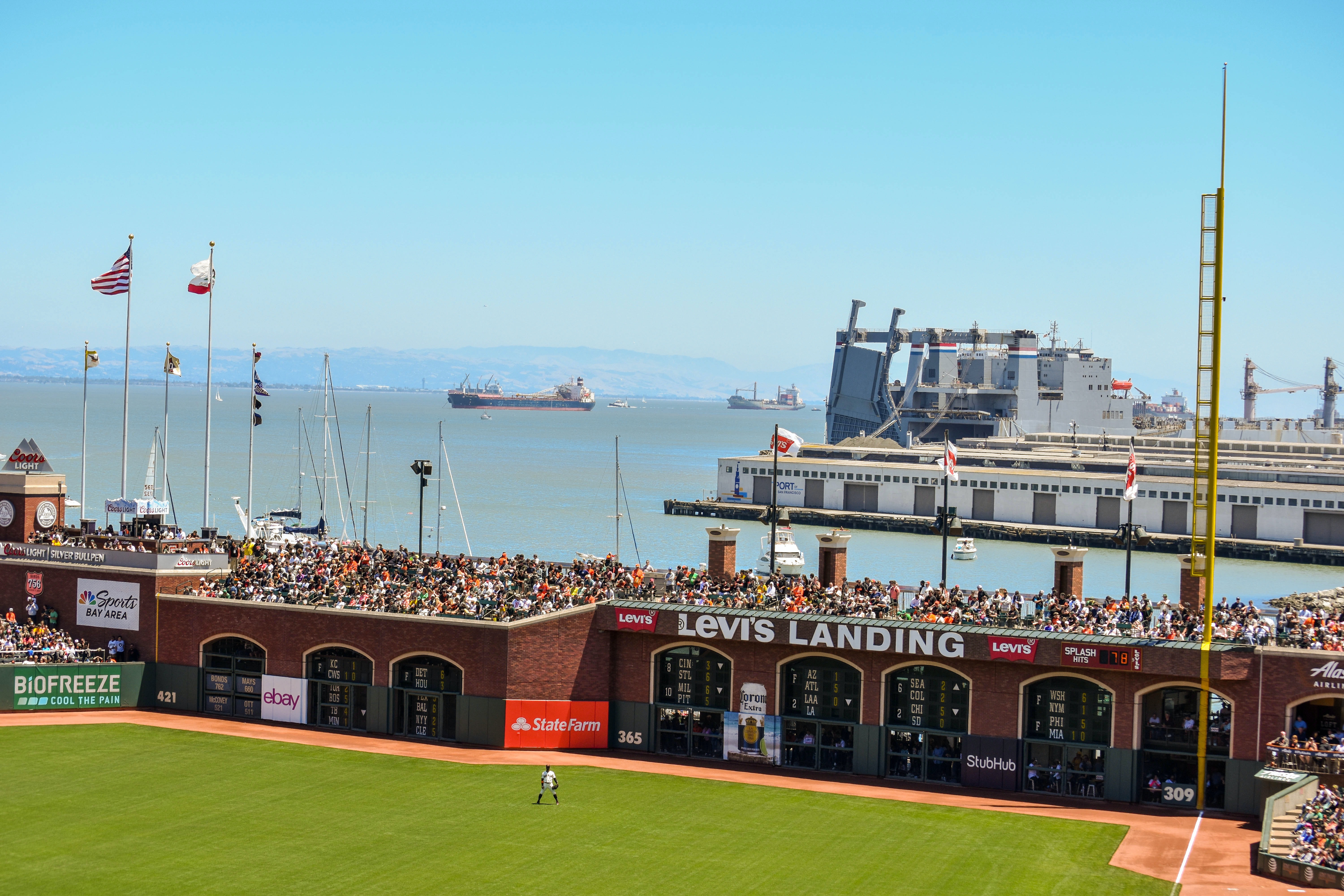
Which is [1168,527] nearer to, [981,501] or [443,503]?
[981,501]

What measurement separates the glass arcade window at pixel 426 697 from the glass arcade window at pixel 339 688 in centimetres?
99

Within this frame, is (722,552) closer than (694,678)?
No

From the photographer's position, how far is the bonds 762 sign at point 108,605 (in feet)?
145

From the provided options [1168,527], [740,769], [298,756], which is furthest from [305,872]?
[1168,527]

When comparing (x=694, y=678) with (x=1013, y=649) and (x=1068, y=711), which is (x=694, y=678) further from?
(x=1068, y=711)

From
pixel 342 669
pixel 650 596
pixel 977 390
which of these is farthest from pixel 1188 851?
pixel 977 390

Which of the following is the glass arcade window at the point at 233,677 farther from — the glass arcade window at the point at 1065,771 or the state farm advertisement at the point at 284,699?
the glass arcade window at the point at 1065,771

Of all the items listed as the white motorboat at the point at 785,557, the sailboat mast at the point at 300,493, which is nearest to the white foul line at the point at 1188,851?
the white motorboat at the point at 785,557

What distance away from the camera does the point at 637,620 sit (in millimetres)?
39375

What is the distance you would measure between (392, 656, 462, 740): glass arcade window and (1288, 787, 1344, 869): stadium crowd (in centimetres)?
2155

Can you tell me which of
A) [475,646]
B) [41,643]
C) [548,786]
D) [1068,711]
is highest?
[475,646]

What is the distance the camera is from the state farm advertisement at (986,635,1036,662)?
35.5 meters

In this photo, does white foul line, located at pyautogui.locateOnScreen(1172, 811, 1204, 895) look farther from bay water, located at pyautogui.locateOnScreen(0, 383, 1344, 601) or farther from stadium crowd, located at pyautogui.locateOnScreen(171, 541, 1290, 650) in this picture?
bay water, located at pyautogui.locateOnScreen(0, 383, 1344, 601)

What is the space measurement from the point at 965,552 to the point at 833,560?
56960mm
